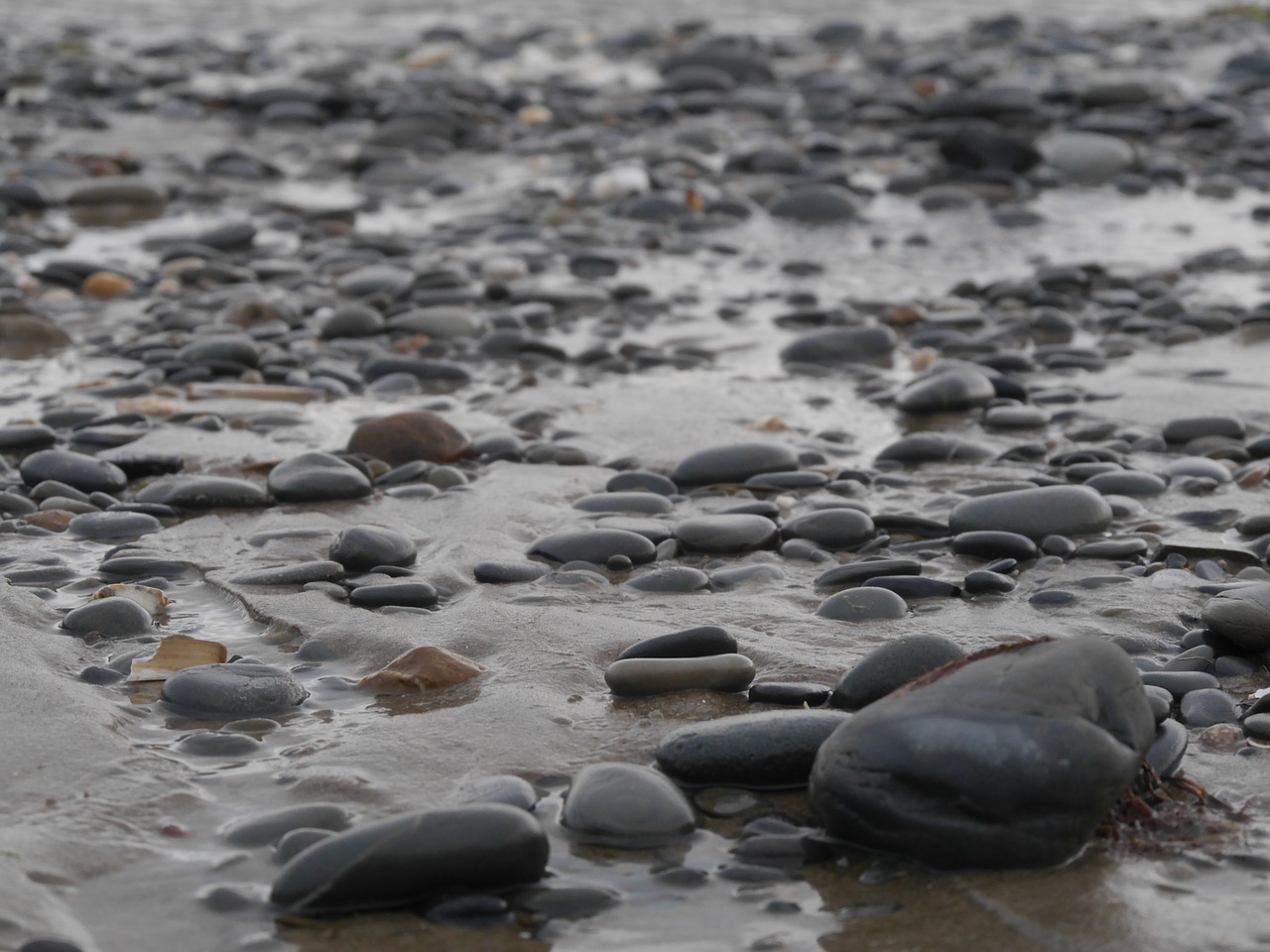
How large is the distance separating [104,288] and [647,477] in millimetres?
2910

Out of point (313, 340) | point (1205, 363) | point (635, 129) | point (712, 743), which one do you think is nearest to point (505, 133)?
point (635, 129)

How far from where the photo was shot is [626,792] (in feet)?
7.35

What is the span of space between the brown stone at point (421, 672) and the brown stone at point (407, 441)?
141 centimetres

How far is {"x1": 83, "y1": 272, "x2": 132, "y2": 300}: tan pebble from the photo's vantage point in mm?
→ 5852

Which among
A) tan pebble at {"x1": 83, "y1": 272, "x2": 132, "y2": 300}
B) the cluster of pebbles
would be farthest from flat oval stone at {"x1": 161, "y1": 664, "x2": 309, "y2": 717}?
tan pebble at {"x1": 83, "y1": 272, "x2": 132, "y2": 300}

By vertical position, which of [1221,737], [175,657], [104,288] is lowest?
[1221,737]

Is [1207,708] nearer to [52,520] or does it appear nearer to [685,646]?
[685,646]

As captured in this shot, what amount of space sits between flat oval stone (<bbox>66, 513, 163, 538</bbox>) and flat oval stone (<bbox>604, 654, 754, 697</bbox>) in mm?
1433

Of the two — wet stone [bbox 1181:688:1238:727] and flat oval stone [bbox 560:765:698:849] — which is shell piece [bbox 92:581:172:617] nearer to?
flat oval stone [bbox 560:765:698:849]

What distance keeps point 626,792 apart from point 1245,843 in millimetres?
892

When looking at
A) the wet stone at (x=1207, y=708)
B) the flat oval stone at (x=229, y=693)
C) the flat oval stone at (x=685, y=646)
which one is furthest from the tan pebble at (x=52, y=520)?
the wet stone at (x=1207, y=708)

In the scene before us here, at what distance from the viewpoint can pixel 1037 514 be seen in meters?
3.50

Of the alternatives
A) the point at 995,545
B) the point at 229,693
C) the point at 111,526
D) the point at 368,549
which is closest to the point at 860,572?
the point at 995,545

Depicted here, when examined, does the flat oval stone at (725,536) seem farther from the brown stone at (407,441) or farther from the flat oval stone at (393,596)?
the brown stone at (407,441)
